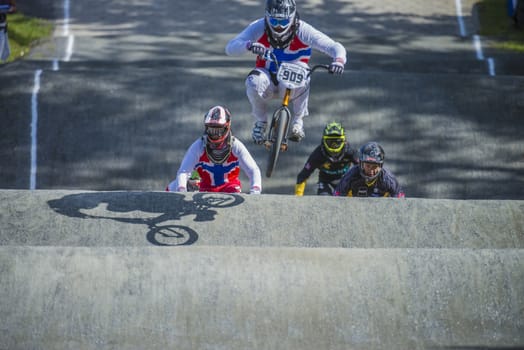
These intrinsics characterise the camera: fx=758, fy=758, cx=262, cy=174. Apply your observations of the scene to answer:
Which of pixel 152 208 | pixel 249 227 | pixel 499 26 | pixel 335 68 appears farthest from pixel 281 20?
pixel 499 26

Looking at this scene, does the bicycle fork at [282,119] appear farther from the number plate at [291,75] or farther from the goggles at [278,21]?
the goggles at [278,21]

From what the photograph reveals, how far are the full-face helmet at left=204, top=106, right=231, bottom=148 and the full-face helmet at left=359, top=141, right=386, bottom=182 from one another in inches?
70.8

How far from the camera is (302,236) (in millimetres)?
8836

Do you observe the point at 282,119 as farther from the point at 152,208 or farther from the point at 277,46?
the point at 152,208

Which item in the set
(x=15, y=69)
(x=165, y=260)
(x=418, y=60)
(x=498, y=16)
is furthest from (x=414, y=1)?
(x=165, y=260)

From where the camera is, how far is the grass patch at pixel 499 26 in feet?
58.3

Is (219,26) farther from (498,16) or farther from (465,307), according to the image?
(465,307)

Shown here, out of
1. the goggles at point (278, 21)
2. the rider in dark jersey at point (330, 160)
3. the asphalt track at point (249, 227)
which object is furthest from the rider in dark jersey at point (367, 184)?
the goggles at point (278, 21)

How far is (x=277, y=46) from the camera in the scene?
9.88 metres

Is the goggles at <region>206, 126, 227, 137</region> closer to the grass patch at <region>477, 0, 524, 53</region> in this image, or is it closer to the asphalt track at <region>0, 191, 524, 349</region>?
the asphalt track at <region>0, 191, 524, 349</region>

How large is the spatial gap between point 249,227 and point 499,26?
1224cm

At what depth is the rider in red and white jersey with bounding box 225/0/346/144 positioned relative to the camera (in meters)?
9.48

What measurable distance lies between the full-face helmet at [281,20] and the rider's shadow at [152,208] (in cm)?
215

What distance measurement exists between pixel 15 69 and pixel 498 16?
464 inches
